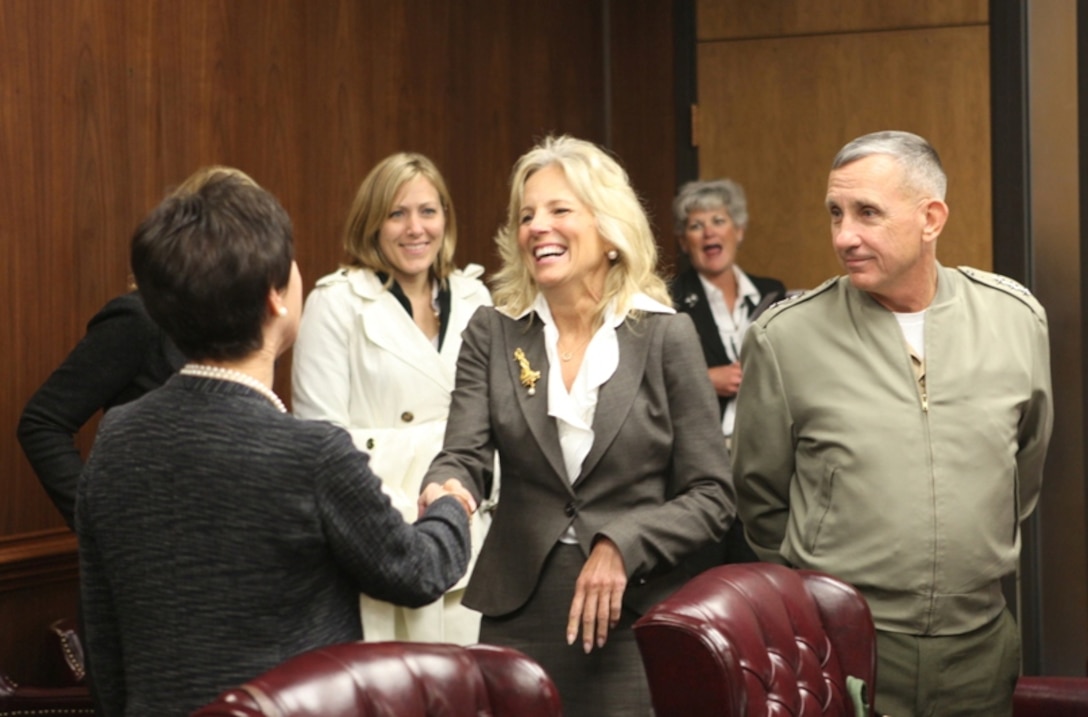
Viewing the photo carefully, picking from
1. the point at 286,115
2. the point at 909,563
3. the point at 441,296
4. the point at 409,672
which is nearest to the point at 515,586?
the point at 909,563

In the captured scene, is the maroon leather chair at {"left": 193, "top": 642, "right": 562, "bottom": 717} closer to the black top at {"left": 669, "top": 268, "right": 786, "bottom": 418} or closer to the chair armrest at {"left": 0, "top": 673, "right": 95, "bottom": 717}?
the chair armrest at {"left": 0, "top": 673, "right": 95, "bottom": 717}

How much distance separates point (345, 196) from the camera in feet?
17.5

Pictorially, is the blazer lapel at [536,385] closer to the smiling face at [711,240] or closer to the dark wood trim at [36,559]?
the dark wood trim at [36,559]

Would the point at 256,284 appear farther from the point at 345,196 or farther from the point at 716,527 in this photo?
the point at 345,196

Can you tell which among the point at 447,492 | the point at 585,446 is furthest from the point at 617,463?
the point at 447,492

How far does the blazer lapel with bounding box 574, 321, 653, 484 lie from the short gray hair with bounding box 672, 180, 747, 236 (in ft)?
9.96

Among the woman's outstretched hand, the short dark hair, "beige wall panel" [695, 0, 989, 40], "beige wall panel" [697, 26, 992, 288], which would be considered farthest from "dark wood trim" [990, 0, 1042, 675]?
the short dark hair

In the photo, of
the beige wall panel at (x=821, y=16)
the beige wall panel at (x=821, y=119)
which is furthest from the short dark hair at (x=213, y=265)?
the beige wall panel at (x=821, y=16)

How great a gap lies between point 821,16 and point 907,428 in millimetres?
4352

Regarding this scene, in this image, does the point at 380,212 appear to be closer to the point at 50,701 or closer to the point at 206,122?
the point at 206,122

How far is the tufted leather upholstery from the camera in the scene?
7.38ft

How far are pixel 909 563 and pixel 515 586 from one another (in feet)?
2.47

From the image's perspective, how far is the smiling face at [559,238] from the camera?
2.87 meters

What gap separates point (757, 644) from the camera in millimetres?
2379
